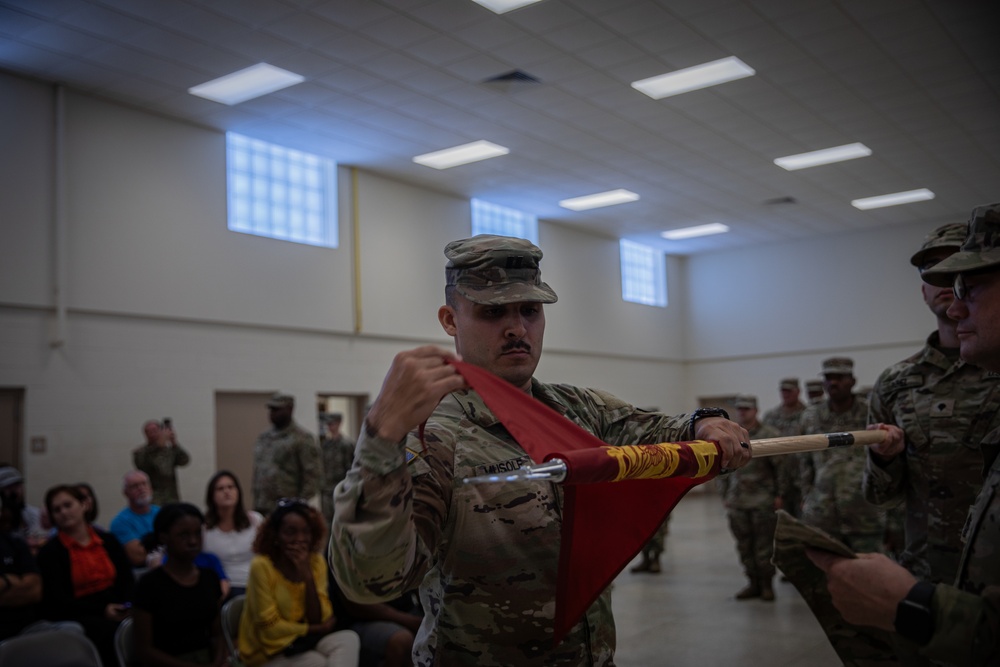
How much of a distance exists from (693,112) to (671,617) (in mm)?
6576

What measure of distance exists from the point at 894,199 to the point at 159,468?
43.3ft

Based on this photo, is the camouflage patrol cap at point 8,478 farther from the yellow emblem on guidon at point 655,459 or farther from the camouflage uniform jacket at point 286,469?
the yellow emblem on guidon at point 655,459

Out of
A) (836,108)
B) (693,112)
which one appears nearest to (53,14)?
(693,112)

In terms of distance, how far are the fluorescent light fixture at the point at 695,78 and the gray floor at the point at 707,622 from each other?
18.3ft

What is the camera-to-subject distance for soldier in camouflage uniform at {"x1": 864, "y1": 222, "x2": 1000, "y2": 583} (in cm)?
291

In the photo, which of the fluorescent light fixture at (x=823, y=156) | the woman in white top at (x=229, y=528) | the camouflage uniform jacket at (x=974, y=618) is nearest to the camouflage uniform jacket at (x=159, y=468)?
the woman in white top at (x=229, y=528)

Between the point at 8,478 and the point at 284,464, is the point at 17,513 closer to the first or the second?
the point at 8,478

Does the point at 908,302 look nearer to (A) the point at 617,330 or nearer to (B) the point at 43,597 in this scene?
(A) the point at 617,330

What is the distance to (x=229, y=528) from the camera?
610 cm

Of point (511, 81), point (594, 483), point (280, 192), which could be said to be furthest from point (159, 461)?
point (594, 483)

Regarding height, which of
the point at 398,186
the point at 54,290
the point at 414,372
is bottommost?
the point at 414,372

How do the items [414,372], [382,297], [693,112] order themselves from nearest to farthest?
[414,372], [693,112], [382,297]

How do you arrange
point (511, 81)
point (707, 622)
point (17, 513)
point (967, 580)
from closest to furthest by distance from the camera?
1. point (967, 580)
2. point (707, 622)
3. point (17, 513)
4. point (511, 81)

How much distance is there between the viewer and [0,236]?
8617 millimetres
